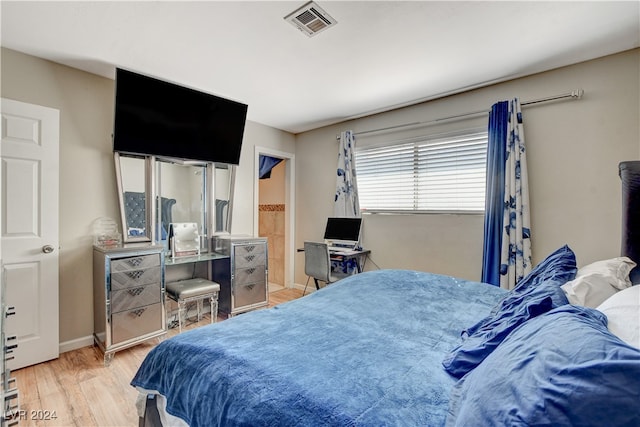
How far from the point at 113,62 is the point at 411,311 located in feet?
10.1

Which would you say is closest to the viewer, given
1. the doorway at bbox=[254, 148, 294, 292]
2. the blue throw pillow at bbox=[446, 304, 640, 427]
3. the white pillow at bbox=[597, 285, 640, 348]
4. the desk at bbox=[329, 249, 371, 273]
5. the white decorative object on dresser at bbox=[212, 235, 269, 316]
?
the blue throw pillow at bbox=[446, 304, 640, 427]

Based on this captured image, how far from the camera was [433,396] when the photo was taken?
851mm

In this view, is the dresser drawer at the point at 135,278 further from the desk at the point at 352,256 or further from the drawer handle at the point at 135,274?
the desk at the point at 352,256

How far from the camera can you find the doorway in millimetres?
4660

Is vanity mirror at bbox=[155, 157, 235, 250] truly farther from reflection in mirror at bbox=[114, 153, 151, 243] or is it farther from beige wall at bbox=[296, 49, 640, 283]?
beige wall at bbox=[296, 49, 640, 283]

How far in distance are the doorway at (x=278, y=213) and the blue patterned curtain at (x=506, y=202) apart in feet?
9.27

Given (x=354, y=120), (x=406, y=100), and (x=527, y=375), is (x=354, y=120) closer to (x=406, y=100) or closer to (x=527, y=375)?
(x=406, y=100)

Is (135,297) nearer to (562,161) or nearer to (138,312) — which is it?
(138,312)

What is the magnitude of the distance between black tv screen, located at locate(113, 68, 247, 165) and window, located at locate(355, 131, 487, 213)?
172cm

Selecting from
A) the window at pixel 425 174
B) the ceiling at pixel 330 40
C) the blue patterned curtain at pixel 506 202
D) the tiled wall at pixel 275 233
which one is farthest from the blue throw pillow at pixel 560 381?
the tiled wall at pixel 275 233

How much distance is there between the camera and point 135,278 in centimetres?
255

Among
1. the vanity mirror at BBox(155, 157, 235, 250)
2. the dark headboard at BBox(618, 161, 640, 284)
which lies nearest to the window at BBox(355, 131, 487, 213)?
the dark headboard at BBox(618, 161, 640, 284)

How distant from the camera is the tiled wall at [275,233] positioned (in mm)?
4957

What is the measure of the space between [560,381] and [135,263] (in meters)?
2.89
